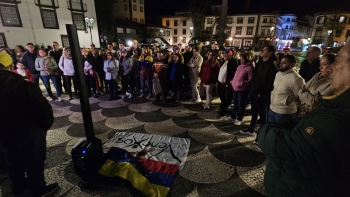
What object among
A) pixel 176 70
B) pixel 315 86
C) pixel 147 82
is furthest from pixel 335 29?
pixel 315 86

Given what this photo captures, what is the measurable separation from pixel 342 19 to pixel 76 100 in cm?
5953

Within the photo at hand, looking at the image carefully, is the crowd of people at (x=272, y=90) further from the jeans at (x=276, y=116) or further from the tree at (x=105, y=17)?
the tree at (x=105, y=17)

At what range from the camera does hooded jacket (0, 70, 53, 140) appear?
6.36ft

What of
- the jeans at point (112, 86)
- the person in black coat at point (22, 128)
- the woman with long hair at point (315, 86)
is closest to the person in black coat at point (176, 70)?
the jeans at point (112, 86)

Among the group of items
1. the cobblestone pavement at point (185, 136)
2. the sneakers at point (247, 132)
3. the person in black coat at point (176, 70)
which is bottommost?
the cobblestone pavement at point (185, 136)

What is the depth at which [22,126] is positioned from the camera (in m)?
2.09

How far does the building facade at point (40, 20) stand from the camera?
64.2 ft

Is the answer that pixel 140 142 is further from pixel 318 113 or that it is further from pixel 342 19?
pixel 342 19

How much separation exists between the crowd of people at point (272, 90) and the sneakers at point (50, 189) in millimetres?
1675

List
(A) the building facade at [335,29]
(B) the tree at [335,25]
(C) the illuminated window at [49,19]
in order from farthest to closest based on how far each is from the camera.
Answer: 1. (A) the building facade at [335,29]
2. (B) the tree at [335,25]
3. (C) the illuminated window at [49,19]

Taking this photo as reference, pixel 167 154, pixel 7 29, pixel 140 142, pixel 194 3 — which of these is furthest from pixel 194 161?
pixel 194 3

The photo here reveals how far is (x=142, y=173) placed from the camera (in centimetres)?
281

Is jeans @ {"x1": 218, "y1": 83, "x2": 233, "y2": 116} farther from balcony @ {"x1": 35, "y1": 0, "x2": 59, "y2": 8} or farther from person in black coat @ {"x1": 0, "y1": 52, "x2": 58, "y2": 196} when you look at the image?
balcony @ {"x1": 35, "y1": 0, "x2": 59, "y2": 8}

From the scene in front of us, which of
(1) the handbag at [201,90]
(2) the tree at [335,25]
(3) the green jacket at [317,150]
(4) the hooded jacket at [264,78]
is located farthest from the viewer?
(2) the tree at [335,25]
